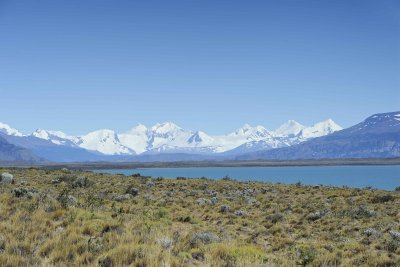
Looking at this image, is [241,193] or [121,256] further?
[241,193]

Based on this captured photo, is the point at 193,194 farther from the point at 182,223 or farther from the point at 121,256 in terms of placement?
the point at 121,256

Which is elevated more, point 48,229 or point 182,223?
point 48,229

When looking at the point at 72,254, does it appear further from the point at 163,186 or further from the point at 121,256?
the point at 163,186

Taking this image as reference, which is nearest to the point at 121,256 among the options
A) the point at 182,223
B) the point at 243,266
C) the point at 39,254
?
the point at 39,254

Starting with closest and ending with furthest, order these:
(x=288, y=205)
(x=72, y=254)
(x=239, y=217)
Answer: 1. (x=72, y=254)
2. (x=239, y=217)
3. (x=288, y=205)

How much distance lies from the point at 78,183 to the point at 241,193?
14.0 metres

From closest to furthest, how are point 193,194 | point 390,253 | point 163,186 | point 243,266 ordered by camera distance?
point 243,266 → point 390,253 → point 193,194 → point 163,186

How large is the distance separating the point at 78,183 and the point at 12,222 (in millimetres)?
22854

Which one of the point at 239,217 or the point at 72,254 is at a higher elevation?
the point at 72,254

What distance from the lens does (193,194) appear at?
32.5 m

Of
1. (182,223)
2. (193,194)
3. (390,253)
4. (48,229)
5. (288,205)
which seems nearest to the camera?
(48,229)

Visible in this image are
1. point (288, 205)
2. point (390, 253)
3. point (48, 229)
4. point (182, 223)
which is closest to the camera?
point (48, 229)

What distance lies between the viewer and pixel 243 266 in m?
8.46

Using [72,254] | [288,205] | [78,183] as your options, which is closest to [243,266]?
[72,254]
